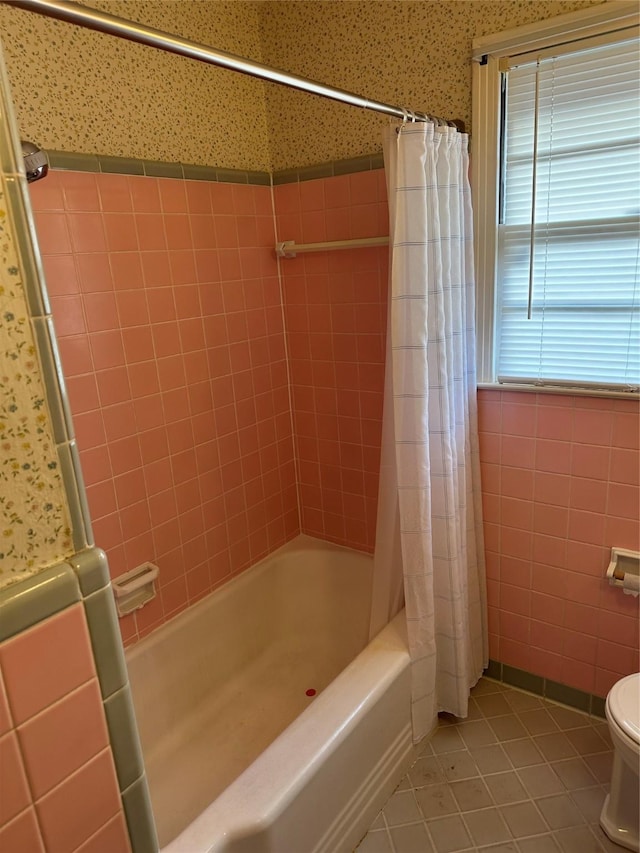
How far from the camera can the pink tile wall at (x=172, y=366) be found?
1.60 m

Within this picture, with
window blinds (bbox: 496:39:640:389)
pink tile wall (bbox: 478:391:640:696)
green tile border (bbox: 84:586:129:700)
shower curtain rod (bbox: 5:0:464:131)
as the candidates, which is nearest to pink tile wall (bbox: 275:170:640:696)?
pink tile wall (bbox: 478:391:640:696)

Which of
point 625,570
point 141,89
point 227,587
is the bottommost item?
point 227,587

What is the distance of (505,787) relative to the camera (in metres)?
1.71

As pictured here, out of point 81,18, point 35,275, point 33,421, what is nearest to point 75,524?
point 33,421

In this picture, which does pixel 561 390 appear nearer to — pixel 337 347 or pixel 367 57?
pixel 337 347

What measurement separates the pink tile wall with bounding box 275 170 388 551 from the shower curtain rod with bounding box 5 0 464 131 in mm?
693

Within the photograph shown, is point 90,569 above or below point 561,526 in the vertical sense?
above

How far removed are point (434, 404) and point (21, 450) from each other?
1.21m

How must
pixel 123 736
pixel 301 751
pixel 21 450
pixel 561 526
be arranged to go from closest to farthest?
pixel 21 450, pixel 123 736, pixel 301 751, pixel 561 526

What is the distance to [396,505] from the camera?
1.78 m

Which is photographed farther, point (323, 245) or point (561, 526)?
point (323, 245)

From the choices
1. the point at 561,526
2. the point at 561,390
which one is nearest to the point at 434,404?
the point at 561,390

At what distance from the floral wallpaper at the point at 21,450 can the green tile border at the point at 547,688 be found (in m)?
1.88

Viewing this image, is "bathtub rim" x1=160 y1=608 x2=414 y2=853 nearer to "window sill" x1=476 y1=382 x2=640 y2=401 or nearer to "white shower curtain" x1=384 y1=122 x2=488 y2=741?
"white shower curtain" x1=384 y1=122 x2=488 y2=741
